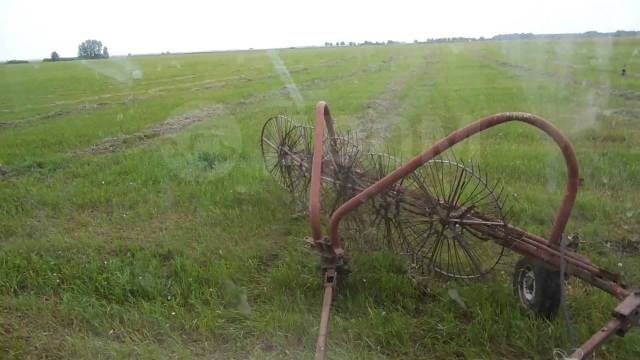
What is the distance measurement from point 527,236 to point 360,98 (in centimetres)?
1249

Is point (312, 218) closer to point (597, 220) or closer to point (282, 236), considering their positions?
point (282, 236)

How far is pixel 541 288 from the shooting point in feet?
10.4

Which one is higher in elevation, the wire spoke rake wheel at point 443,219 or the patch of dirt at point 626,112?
the patch of dirt at point 626,112

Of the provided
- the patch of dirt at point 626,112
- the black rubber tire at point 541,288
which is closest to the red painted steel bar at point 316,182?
the black rubber tire at point 541,288

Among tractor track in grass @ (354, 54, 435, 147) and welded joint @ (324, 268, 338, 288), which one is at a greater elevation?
tractor track in grass @ (354, 54, 435, 147)

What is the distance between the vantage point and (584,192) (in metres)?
5.67

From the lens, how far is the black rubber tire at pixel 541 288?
123 inches

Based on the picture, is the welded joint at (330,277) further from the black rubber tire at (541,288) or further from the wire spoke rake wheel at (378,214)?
the black rubber tire at (541,288)

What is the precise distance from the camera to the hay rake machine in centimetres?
268

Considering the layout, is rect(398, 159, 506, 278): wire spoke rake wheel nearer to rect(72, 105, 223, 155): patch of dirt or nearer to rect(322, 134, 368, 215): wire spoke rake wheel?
rect(322, 134, 368, 215): wire spoke rake wheel

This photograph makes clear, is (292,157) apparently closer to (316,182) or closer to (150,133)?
(316,182)

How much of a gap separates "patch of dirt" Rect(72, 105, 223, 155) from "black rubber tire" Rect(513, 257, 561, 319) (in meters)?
8.09

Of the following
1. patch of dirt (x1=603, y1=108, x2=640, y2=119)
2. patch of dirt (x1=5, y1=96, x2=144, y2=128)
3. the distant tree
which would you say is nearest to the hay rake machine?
patch of dirt (x1=603, y1=108, x2=640, y2=119)

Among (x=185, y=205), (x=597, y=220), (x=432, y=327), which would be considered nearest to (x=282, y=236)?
(x=185, y=205)
